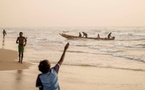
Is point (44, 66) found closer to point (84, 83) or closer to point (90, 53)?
point (84, 83)


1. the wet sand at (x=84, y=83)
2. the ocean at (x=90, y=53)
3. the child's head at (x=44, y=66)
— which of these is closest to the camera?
the child's head at (x=44, y=66)

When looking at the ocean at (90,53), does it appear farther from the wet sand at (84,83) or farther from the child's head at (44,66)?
the child's head at (44,66)

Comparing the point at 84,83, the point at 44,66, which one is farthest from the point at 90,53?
the point at 44,66

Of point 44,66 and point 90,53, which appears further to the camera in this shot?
point 90,53

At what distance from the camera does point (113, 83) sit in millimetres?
10648

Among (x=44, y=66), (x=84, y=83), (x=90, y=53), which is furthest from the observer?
(x=90, y=53)

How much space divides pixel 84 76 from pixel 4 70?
3049 mm

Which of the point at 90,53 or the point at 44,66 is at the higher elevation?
the point at 44,66

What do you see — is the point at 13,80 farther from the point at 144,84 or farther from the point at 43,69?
the point at 43,69

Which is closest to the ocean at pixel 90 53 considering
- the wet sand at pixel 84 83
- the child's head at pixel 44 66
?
the wet sand at pixel 84 83

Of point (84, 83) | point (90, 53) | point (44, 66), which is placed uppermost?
point (44, 66)

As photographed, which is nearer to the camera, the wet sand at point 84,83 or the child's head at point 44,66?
the child's head at point 44,66

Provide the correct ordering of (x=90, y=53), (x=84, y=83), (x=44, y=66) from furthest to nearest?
(x=90, y=53), (x=84, y=83), (x=44, y=66)

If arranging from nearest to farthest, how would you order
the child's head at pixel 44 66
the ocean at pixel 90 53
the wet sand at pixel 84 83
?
1. the child's head at pixel 44 66
2. the wet sand at pixel 84 83
3. the ocean at pixel 90 53
